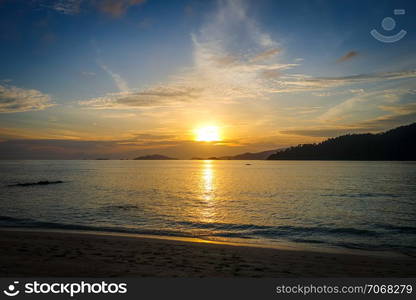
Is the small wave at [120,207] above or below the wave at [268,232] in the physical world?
below

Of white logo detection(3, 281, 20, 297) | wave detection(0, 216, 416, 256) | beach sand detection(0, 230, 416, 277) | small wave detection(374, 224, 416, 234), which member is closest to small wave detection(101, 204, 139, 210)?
wave detection(0, 216, 416, 256)

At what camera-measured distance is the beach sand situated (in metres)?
10.6

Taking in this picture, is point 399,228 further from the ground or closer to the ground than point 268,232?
closer to the ground

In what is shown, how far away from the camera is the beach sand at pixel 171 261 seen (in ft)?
34.7

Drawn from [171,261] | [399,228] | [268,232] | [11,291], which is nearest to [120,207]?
[268,232]

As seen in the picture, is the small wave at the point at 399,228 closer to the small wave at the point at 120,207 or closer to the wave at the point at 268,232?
the wave at the point at 268,232

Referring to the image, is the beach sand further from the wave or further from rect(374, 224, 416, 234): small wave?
rect(374, 224, 416, 234): small wave

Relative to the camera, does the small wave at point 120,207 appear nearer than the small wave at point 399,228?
No

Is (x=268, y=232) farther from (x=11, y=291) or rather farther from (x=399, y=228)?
(x=11, y=291)

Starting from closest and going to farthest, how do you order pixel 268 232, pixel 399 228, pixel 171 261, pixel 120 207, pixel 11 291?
1. pixel 11 291
2. pixel 171 261
3. pixel 268 232
4. pixel 399 228
5. pixel 120 207

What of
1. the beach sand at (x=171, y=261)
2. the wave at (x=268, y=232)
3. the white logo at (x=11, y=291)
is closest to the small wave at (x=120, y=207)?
the wave at (x=268, y=232)

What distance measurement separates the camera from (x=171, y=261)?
1221cm

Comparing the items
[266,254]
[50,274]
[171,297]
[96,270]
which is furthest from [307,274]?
[50,274]

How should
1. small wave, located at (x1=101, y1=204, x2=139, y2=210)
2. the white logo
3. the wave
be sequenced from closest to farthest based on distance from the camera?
the white logo, the wave, small wave, located at (x1=101, y1=204, x2=139, y2=210)
